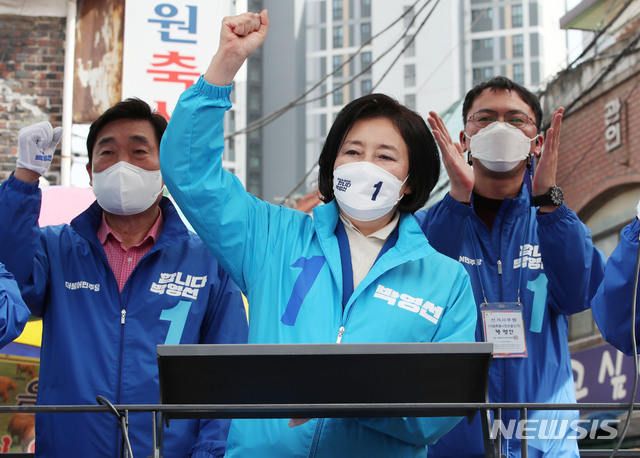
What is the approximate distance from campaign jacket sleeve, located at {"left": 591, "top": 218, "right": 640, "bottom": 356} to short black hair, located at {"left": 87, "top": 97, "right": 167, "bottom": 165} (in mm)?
2043

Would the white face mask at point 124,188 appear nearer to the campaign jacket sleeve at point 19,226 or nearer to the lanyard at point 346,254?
the campaign jacket sleeve at point 19,226

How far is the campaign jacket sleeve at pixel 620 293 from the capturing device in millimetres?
2684

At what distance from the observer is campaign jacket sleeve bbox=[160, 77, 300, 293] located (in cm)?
266

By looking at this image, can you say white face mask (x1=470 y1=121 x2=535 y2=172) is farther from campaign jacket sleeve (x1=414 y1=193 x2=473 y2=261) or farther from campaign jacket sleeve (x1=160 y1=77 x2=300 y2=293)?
campaign jacket sleeve (x1=160 y1=77 x2=300 y2=293)

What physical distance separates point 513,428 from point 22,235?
194cm

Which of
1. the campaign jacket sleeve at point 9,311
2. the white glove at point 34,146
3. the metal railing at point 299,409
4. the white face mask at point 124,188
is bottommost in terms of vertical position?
the metal railing at point 299,409

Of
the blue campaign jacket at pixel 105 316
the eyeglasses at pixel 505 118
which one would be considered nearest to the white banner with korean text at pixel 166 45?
the blue campaign jacket at pixel 105 316

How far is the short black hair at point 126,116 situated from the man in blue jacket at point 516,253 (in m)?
1.25

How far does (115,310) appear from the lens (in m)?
3.37

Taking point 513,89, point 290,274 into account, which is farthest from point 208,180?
point 513,89

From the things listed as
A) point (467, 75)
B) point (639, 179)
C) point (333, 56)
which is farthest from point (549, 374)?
point (333, 56)

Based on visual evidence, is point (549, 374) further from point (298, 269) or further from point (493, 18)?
point (493, 18)

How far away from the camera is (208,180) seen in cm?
268

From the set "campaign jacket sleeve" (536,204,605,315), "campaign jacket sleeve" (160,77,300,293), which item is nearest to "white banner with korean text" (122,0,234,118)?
"campaign jacket sleeve" (536,204,605,315)
